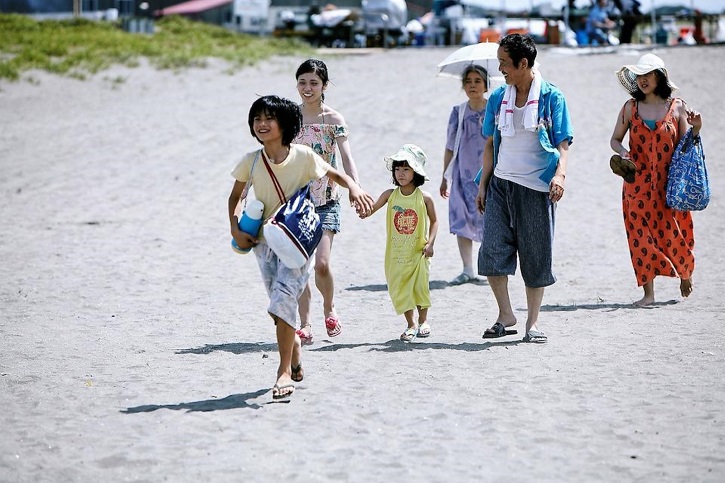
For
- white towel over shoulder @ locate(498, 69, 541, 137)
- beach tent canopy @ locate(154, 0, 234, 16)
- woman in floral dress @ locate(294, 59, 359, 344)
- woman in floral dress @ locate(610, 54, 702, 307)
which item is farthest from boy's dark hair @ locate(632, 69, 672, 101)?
beach tent canopy @ locate(154, 0, 234, 16)

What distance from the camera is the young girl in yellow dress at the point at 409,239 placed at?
7.36 m

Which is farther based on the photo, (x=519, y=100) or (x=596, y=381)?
(x=519, y=100)

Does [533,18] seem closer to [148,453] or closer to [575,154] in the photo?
[575,154]

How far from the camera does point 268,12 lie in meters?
37.7

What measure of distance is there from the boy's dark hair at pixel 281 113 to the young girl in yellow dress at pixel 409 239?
→ 1.51 m

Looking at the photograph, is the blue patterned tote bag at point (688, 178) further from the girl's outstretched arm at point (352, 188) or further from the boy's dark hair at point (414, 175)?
the girl's outstretched arm at point (352, 188)

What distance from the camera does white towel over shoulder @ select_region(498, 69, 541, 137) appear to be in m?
6.96

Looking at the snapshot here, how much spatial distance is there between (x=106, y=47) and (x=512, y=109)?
19330mm

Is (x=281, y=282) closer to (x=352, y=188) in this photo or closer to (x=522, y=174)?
(x=352, y=188)

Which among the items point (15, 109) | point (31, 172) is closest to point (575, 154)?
point (31, 172)

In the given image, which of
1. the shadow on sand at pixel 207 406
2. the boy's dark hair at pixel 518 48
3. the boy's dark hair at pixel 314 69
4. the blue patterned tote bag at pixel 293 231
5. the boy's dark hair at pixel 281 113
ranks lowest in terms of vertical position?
the shadow on sand at pixel 207 406

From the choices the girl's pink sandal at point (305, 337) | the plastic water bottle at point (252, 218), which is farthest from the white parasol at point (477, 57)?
the plastic water bottle at point (252, 218)

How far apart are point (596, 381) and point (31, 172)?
466 inches

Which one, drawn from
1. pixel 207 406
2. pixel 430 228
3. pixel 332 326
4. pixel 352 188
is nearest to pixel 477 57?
pixel 430 228
